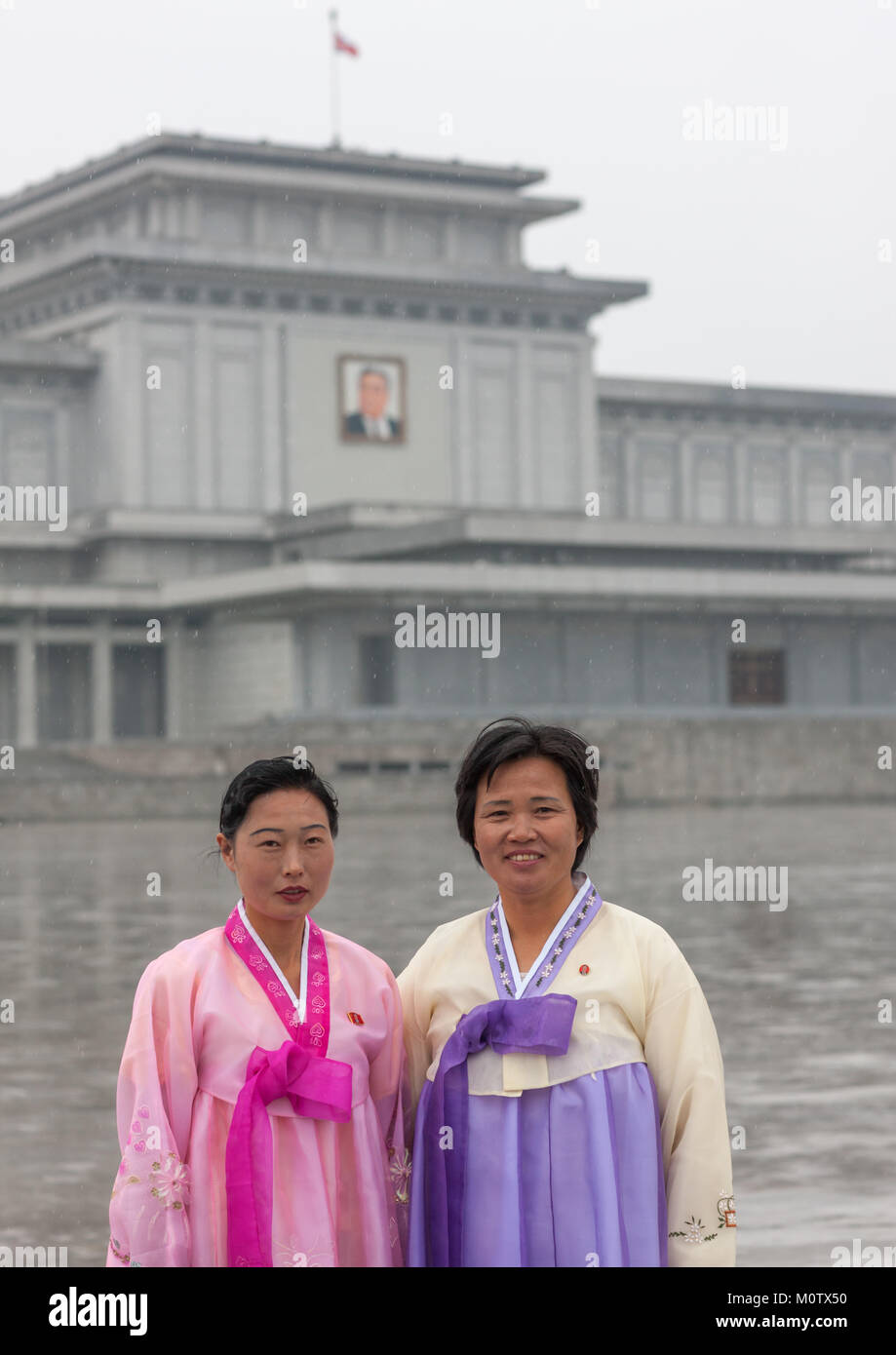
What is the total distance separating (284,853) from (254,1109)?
19.4 inches

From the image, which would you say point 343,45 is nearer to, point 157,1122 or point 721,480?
point 721,480

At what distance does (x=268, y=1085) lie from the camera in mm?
3852

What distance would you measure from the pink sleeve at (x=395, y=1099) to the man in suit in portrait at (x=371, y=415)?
5048 cm

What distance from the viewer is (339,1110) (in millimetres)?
3875

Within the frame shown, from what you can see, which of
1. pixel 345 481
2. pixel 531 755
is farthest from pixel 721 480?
pixel 531 755

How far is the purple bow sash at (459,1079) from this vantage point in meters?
3.86

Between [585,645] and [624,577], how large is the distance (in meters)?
1.95

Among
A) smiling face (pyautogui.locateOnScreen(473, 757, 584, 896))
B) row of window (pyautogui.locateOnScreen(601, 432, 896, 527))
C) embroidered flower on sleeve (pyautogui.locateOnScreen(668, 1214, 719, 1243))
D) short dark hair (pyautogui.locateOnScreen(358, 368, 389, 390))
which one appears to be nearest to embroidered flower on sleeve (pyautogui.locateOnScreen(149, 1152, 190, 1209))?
smiling face (pyautogui.locateOnScreen(473, 757, 584, 896))

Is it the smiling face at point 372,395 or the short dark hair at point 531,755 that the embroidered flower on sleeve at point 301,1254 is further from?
the smiling face at point 372,395

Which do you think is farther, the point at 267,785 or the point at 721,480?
the point at 721,480

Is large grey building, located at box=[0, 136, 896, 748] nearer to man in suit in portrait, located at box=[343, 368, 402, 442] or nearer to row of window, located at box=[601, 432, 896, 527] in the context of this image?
man in suit in portrait, located at box=[343, 368, 402, 442]

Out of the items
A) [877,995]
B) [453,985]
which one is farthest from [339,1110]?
[877,995]

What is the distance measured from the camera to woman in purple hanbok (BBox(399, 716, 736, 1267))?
12.6 ft

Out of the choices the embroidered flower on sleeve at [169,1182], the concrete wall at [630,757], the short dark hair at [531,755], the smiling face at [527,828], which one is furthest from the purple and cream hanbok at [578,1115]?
the concrete wall at [630,757]
